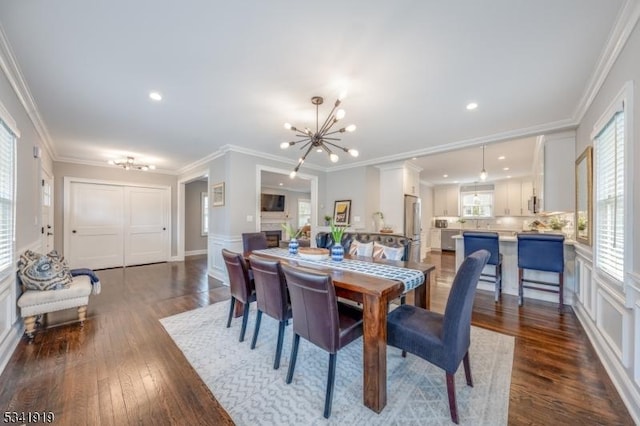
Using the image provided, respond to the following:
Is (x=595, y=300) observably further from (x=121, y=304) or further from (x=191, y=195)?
(x=191, y=195)

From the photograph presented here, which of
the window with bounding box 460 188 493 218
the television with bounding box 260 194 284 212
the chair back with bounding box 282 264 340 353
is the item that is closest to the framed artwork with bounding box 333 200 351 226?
the television with bounding box 260 194 284 212

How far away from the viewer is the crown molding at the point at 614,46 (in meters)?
1.58

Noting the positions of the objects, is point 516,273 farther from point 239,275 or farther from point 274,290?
point 239,275

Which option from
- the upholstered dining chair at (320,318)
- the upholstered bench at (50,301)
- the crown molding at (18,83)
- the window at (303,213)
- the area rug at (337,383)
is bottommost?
the area rug at (337,383)

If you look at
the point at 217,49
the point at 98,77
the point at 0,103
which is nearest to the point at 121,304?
the point at 0,103

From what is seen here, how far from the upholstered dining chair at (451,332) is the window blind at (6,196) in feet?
10.9

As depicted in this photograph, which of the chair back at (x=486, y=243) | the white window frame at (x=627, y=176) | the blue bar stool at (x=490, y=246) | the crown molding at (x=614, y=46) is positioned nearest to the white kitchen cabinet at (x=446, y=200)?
the blue bar stool at (x=490, y=246)

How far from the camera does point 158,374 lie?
6.52ft

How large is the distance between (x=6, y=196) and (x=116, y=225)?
14.2ft

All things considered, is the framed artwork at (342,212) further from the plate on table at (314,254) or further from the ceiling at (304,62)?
the plate on table at (314,254)

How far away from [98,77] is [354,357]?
349 centimetres

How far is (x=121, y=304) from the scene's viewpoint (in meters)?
3.51

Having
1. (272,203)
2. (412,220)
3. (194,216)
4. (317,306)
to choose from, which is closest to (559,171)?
(412,220)

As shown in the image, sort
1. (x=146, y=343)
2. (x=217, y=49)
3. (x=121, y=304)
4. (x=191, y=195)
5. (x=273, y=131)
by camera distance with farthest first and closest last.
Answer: (x=191, y=195) < (x=273, y=131) < (x=121, y=304) < (x=146, y=343) < (x=217, y=49)
